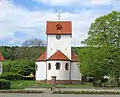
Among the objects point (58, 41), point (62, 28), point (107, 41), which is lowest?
point (107, 41)

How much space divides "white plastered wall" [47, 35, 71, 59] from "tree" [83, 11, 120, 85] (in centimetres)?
1501

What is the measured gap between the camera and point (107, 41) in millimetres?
53719

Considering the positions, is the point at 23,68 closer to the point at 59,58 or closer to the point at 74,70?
the point at 74,70

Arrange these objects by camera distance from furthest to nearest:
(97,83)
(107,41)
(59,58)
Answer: (59,58) → (97,83) → (107,41)

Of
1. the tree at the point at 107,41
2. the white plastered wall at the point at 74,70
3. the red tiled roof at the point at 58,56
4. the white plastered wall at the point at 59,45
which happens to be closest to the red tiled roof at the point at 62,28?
the white plastered wall at the point at 59,45

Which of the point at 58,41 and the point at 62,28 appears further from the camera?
the point at 62,28

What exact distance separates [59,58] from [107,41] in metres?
16.0

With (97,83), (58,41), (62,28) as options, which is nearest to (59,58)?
(58,41)

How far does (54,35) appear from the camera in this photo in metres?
70.5

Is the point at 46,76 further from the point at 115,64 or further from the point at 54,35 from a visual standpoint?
the point at 115,64

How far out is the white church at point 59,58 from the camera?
67.9 m

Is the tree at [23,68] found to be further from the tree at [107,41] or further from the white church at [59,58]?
the tree at [107,41]

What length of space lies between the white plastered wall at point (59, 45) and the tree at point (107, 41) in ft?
49.2

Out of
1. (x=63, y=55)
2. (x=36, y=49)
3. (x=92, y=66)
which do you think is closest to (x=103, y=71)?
(x=92, y=66)
